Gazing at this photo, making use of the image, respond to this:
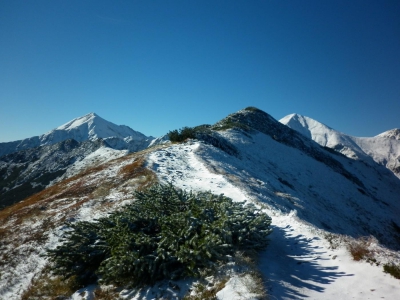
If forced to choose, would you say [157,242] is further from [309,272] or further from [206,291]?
[309,272]

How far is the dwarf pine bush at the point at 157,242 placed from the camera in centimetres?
962

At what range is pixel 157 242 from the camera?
10.5 m

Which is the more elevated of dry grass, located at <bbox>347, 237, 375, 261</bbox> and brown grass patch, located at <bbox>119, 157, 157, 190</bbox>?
brown grass patch, located at <bbox>119, 157, 157, 190</bbox>

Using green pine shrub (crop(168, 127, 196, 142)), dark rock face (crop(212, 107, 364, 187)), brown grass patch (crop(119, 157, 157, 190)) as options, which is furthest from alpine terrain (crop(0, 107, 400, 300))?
dark rock face (crop(212, 107, 364, 187))

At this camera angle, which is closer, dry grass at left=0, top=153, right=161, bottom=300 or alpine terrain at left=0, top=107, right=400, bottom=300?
alpine terrain at left=0, top=107, right=400, bottom=300

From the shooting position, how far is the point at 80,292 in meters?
11.3

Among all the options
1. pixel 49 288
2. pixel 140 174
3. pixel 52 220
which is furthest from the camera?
pixel 140 174

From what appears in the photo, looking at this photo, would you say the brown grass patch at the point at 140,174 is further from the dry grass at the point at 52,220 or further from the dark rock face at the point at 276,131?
the dark rock face at the point at 276,131

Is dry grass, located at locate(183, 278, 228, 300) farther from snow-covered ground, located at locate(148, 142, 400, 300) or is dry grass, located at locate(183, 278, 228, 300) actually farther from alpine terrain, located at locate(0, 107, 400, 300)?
snow-covered ground, located at locate(148, 142, 400, 300)

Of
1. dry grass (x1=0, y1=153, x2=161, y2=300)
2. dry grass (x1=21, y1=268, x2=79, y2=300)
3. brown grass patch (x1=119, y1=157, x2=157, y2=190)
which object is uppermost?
brown grass patch (x1=119, y1=157, x2=157, y2=190)

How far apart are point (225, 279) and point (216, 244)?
126 centimetres

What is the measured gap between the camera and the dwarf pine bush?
9.62 metres

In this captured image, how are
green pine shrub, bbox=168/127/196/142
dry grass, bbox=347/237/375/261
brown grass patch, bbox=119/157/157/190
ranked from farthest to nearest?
green pine shrub, bbox=168/127/196/142, brown grass patch, bbox=119/157/157/190, dry grass, bbox=347/237/375/261

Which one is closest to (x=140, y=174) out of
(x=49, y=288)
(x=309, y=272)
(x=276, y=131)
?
(x=49, y=288)
